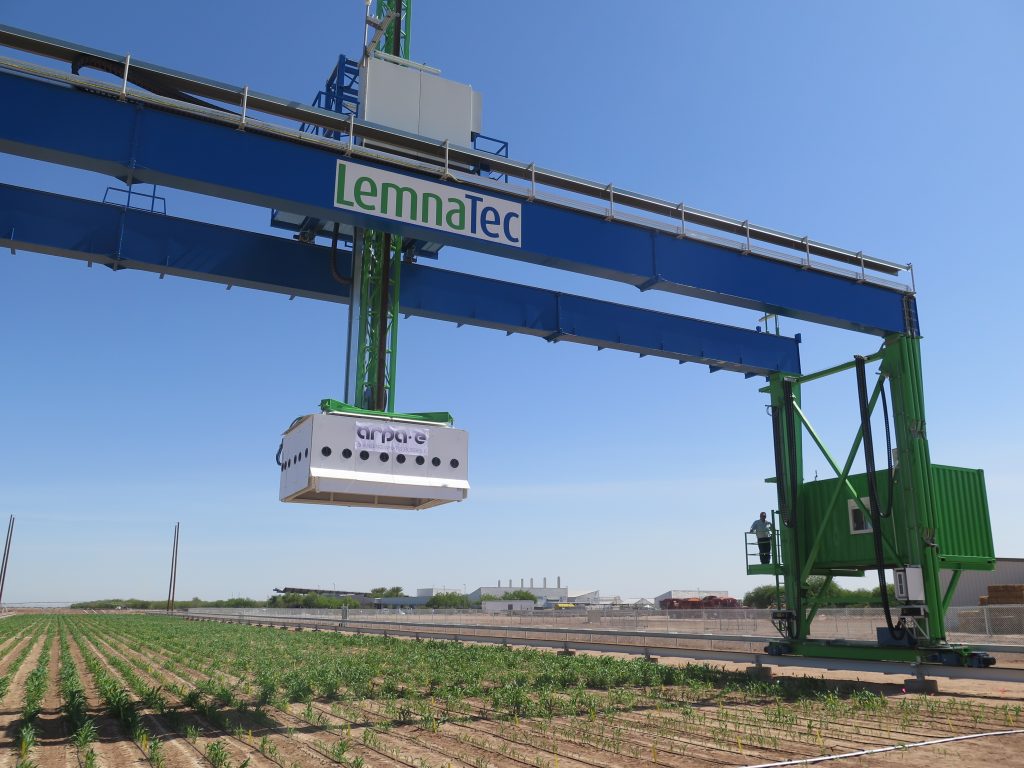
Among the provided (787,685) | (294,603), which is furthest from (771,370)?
(294,603)

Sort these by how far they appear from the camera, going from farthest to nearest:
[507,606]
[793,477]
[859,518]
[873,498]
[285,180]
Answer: [507,606] → [793,477] → [859,518] → [873,498] → [285,180]

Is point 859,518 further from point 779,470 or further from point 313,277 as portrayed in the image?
point 313,277

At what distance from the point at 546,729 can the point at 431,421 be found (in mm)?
4000

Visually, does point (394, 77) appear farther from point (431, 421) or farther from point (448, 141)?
point (431, 421)

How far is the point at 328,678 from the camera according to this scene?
13969 millimetres

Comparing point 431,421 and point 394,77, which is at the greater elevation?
point 394,77

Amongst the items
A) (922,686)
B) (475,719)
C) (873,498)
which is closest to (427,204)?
(475,719)

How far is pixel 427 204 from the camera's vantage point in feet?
36.7

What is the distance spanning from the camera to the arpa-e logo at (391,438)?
9414mm

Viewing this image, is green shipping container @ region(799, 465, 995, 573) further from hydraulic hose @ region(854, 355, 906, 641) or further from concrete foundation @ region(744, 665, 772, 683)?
concrete foundation @ region(744, 665, 772, 683)

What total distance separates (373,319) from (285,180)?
7.17 feet

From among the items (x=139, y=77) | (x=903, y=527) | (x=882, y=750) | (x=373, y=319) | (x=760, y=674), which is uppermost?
(x=139, y=77)

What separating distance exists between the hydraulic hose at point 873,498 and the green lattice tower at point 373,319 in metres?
9.43

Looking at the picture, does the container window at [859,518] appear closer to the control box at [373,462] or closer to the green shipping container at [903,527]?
the green shipping container at [903,527]
